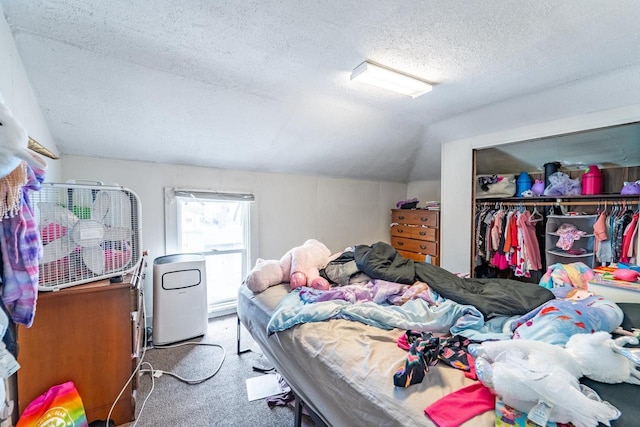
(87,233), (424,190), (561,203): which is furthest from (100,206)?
(424,190)

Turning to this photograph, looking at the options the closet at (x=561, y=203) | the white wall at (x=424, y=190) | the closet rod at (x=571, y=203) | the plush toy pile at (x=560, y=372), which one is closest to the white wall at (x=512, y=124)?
the closet at (x=561, y=203)

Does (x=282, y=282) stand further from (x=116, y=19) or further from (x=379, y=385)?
(x=116, y=19)

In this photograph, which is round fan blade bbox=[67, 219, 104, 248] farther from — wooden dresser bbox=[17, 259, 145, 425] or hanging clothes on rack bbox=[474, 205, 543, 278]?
hanging clothes on rack bbox=[474, 205, 543, 278]

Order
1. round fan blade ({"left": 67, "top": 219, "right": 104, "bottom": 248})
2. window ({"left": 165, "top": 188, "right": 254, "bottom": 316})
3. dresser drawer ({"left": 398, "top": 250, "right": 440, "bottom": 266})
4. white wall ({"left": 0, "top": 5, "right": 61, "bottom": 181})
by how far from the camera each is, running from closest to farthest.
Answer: white wall ({"left": 0, "top": 5, "right": 61, "bottom": 181})
round fan blade ({"left": 67, "top": 219, "right": 104, "bottom": 248})
window ({"left": 165, "top": 188, "right": 254, "bottom": 316})
dresser drawer ({"left": 398, "top": 250, "right": 440, "bottom": 266})

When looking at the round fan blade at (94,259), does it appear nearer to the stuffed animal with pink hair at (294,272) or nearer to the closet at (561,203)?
the stuffed animal with pink hair at (294,272)

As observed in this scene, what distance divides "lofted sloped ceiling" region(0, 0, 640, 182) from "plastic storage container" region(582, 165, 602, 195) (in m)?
1.22

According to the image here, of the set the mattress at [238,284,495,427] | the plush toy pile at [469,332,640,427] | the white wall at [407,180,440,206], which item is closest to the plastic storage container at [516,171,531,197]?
the white wall at [407,180,440,206]

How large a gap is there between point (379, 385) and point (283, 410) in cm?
113

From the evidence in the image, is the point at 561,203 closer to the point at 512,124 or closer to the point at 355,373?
the point at 512,124

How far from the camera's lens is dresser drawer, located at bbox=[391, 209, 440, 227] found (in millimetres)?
3771

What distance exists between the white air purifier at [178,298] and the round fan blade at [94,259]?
1072 millimetres

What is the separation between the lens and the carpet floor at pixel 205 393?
1.70 metres

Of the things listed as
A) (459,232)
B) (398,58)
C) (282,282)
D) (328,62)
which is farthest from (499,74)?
(282,282)

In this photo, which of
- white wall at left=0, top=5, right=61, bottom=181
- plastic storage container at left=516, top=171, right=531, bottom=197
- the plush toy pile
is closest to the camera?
the plush toy pile
